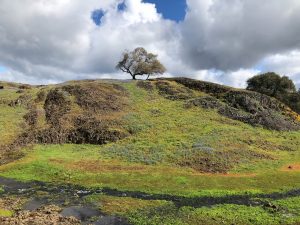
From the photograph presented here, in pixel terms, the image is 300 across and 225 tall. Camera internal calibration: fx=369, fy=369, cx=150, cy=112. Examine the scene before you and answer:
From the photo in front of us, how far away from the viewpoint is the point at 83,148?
61.6 m

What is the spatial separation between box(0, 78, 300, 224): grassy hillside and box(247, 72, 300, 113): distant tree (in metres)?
20.8

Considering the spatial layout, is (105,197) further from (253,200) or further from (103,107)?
(103,107)

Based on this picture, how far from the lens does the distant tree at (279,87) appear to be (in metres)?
107

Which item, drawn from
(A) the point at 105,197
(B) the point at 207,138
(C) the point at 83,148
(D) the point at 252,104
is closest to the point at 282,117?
(D) the point at 252,104

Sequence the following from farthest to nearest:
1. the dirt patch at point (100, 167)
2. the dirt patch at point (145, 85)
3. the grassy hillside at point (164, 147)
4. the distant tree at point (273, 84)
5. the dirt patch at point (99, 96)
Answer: the distant tree at point (273, 84)
the dirt patch at point (145, 85)
the dirt patch at point (99, 96)
the dirt patch at point (100, 167)
the grassy hillside at point (164, 147)

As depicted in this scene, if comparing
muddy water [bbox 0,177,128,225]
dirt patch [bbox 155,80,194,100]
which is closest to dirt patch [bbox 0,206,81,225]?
muddy water [bbox 0,177,128,225]

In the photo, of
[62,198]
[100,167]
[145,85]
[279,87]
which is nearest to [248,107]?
[145,85]

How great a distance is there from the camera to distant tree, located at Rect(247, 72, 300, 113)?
10675 cm

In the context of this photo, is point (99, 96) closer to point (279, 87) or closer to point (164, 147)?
point (164, 147)

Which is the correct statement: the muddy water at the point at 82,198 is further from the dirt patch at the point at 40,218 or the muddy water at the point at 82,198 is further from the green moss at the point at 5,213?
the green moss at the point at 5,213

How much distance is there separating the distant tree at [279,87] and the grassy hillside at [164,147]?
20.8m

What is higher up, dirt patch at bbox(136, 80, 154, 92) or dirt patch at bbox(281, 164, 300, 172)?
dirt patch at bbox(136, 80, 154, 92)

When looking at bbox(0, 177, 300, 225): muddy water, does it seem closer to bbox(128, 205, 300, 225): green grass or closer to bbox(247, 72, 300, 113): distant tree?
bbox(128, 205, 300, 225): green grass

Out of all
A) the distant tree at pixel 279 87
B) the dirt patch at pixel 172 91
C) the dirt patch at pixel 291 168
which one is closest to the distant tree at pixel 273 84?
the distant tree at pixel 279 87
